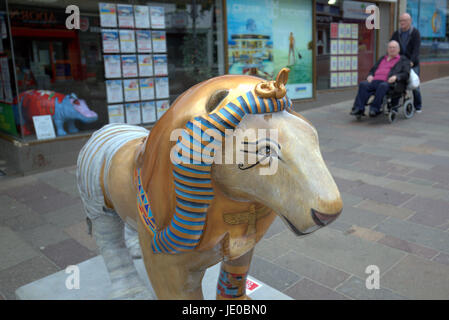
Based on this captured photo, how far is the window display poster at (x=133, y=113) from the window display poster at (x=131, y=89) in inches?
3.8

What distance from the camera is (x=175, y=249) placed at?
56.2 inches

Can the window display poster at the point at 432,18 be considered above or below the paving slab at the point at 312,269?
above

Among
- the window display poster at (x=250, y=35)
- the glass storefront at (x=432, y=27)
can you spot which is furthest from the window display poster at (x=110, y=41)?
the glass storefront at (x=432, y=27)

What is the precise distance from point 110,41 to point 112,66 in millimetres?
362

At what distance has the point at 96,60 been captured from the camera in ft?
19.2

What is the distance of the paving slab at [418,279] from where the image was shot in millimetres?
2428

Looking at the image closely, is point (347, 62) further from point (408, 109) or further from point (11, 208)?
point (11, 208)

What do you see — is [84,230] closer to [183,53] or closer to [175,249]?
[175,249]

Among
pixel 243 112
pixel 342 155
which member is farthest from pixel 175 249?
pixel 342 155

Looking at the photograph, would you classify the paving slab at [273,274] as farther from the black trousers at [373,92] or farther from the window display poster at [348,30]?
the window display poster at [348,30]

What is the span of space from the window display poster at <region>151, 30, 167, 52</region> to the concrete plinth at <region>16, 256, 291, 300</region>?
15.1 ft

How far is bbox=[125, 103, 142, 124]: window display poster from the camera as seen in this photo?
6.26 m

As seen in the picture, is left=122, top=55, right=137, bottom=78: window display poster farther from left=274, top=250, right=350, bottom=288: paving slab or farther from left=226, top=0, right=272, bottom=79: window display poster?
left=274, top=250, right=350, bottom=288: paving slab

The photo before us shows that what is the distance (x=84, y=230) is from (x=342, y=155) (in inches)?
140
